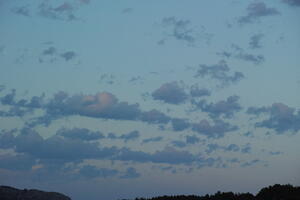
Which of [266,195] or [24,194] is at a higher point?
[24,194]

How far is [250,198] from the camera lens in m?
38.0

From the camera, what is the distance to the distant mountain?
42.8m

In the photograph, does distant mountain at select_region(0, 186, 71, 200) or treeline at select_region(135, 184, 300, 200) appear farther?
distant mountain at select_region(0, 186, 71, 200)

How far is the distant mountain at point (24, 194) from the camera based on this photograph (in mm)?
42812

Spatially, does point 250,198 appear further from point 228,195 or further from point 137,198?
point 137,198

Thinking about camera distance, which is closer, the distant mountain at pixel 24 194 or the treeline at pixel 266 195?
the treeline at pixel 266 195

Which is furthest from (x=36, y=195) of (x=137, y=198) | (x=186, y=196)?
(x=186, y=196)

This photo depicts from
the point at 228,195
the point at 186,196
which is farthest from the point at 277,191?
the point at 186,196

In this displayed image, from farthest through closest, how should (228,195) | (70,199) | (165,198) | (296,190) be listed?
(70,199)
(165,198)
(228,195)
(296,190)

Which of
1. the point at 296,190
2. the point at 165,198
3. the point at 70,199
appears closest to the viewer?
the point at 296,190

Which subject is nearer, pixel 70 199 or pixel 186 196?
pixel 186 196

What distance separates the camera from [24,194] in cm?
4331

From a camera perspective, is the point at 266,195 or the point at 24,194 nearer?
the point at 266,195

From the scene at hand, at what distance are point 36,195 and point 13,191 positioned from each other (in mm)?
1995
